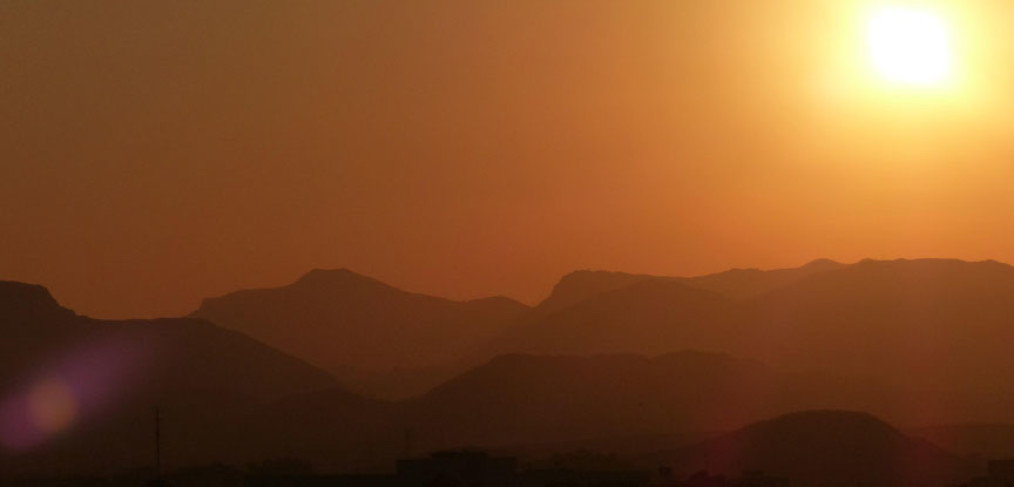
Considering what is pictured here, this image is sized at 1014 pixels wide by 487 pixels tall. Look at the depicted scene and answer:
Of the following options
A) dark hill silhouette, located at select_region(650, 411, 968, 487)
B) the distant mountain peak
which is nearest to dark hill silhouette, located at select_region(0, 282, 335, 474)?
the distant mountain peak

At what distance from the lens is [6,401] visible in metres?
126

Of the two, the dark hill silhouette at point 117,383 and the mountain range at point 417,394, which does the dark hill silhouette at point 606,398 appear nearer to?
the mountain range at point 417,394

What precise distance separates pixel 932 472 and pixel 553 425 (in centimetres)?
4546

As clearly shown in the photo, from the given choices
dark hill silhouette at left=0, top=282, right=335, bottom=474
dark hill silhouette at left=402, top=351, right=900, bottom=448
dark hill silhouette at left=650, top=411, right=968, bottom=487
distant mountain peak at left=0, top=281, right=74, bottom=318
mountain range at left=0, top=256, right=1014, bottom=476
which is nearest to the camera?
dark hill silhouette at left=650, top=411, right=968, bottom=487

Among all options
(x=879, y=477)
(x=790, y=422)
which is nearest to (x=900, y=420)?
(x=790, y=422)

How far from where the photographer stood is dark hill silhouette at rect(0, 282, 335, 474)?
120562mm

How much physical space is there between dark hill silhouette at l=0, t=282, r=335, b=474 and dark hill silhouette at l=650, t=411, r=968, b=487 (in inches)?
1459

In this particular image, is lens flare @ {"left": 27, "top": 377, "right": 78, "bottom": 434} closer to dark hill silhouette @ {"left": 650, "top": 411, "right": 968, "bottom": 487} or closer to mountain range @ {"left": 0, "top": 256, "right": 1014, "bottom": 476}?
mountain range @ {"left": 0, "top": 256, "right": 1014, "bottom": 476}

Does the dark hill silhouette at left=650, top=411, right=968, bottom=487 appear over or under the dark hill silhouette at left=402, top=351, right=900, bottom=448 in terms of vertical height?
under

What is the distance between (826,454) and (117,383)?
66.0 metres

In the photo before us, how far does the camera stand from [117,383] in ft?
470

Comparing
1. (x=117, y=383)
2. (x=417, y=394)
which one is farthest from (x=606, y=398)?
(x=117, y=383)

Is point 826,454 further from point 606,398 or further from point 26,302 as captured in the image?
point 26,302

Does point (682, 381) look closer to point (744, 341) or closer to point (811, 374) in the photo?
point (811, 374)
